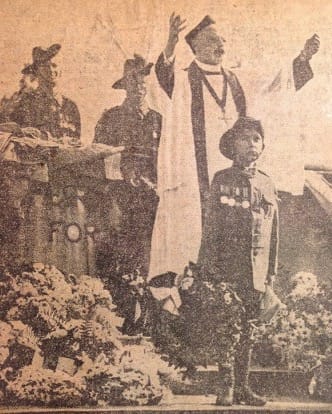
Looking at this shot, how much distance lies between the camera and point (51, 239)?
1541 mm

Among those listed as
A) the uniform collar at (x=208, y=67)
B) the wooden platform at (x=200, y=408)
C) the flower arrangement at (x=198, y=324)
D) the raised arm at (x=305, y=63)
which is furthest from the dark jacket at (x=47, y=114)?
the wooden platform at (x=200, y=408)

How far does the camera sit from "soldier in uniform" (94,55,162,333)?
1.54 metres

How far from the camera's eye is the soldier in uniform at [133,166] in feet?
5.04

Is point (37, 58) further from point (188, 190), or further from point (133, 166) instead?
point (188, 190)

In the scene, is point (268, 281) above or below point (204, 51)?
below

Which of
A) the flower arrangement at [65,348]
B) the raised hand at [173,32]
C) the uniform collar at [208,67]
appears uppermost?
the raised hand at [173,32]

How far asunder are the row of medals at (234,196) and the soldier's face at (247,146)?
0.27 feet

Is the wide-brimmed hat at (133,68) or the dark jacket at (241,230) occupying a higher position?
the wide-brimmed hat at (133,68)

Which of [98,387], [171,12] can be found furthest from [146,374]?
[171,12]

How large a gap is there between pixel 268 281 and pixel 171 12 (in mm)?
844

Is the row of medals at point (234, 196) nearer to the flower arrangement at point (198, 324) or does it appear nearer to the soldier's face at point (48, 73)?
the flower arrangement at point (198, 324)

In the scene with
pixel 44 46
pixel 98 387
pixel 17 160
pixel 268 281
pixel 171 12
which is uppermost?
pixel 171 12

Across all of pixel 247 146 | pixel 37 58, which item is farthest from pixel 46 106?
pixel 247 146

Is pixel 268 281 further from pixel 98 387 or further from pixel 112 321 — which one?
pixel 98 387
